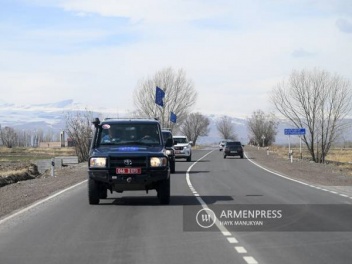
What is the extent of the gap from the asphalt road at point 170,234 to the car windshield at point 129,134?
1690mm

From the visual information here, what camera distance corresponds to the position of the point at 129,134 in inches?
619

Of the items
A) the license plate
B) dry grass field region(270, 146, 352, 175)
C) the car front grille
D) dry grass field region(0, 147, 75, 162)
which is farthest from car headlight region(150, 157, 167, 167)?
dry grass field region(0, 147, 75, 162)

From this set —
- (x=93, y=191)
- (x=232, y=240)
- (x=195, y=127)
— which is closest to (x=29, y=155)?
(x=93, y=191)

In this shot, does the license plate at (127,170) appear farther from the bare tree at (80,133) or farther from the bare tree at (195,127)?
the bare tree at (195,127)

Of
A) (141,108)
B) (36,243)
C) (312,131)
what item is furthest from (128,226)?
(141,108)

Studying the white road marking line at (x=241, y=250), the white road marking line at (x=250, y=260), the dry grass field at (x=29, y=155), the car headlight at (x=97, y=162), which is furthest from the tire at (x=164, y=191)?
the dry grass field at (x=29, y=155)

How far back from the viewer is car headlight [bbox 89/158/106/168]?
14.3 metres

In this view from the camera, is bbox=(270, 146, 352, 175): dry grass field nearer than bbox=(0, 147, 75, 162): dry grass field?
Yes

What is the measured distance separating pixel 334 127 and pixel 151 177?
4767 cm

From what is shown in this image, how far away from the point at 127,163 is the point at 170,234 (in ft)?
13.8

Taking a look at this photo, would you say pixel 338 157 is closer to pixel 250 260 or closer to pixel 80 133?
pixel 80 133

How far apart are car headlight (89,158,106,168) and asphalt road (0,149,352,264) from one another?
1.08 meters

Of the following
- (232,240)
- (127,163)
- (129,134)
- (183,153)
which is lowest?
(232,240)

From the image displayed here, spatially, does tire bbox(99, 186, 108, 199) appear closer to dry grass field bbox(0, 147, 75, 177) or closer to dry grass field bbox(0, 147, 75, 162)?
dry grass field bbox(0, 147, 75, 177)
